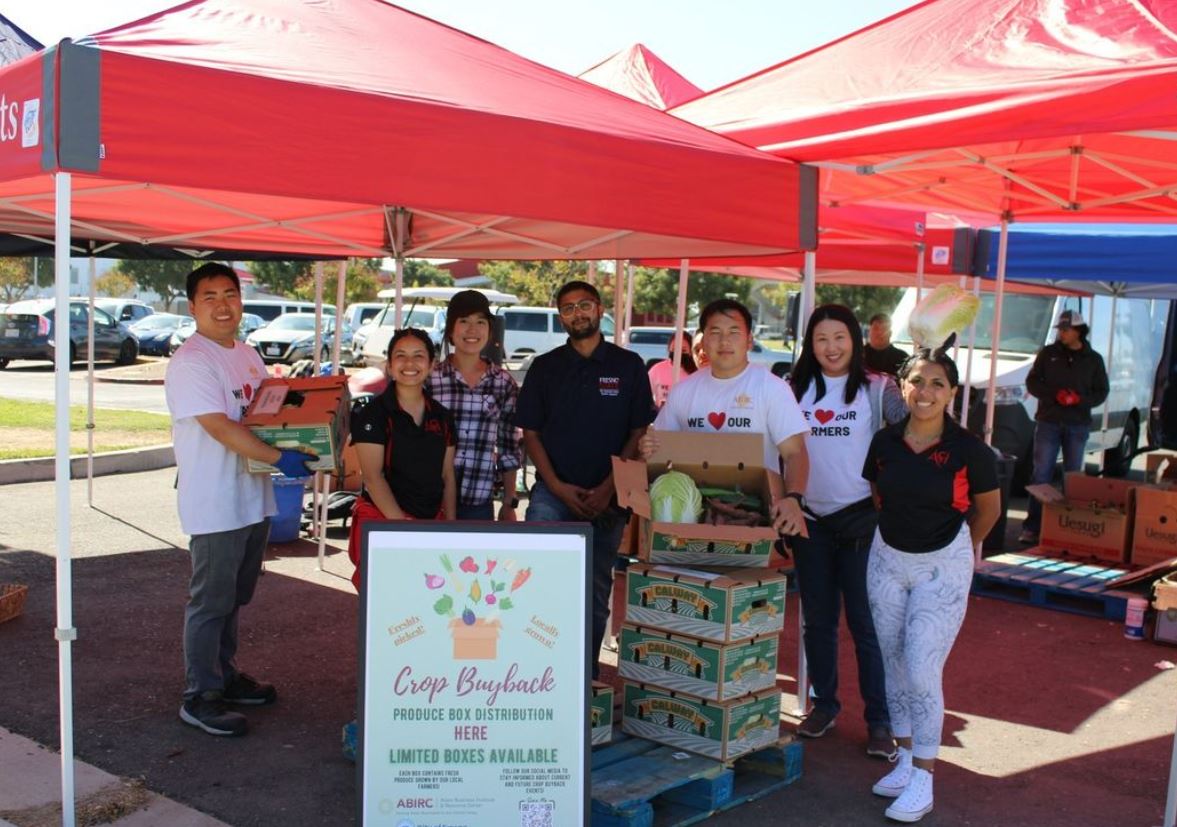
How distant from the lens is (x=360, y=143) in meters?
3.67

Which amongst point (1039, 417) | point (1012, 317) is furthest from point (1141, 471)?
point (1039, 417)

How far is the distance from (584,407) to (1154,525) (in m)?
5.11

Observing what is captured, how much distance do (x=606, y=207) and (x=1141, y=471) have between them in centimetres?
1355

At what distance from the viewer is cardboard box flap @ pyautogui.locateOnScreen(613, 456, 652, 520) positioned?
420cm

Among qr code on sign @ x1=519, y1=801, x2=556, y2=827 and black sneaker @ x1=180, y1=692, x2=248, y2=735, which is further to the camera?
black sneaker @ x1=180, y1=692, x2=248, y2=735

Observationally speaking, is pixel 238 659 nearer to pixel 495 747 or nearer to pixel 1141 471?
pixel 495 747

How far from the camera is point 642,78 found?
7.90 metres

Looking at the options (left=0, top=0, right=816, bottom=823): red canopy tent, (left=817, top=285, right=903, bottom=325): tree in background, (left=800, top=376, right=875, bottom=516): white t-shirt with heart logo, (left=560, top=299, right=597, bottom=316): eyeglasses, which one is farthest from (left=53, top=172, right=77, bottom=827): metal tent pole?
(left=817, top=285, right=903, bottom=325): tree in background

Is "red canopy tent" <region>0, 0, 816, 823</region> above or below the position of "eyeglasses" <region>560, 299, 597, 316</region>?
above

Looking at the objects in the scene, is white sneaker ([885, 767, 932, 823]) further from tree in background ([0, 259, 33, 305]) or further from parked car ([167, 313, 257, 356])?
tree in background ([0, 259, 33, 305])

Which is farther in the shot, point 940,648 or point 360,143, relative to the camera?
point 940,648

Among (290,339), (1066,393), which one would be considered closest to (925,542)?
(1066,393)

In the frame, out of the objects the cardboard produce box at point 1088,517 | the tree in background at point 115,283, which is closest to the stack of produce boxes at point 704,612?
the cardboard produce box at point 1088,517

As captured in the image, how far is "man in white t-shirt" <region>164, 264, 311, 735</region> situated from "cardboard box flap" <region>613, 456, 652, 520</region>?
1258 millimetres
